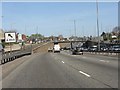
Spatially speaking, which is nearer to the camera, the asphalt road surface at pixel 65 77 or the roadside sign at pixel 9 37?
the asphalt road surface at pixel 65 77

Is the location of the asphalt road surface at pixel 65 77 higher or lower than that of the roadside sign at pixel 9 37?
lower

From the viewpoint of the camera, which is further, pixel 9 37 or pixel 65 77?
pixel 9 37

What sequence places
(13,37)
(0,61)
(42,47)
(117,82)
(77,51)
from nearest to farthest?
(117,82) < (0,61) < (77,51) < (13,37) < (42,47)

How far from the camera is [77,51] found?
76.9 metres

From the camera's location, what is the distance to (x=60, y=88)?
528 inches

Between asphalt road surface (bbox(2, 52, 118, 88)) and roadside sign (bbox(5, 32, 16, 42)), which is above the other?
roadside sign (bbox(5, 32, 16, 42))

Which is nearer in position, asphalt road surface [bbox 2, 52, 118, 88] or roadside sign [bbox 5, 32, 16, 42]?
asphalt road surface [bbox 2, 52, 118, 88]

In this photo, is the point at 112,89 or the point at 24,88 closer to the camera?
the point at 112,89

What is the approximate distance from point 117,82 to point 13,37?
71886mm

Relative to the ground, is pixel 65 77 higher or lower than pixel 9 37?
lower

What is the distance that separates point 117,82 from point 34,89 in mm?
4210

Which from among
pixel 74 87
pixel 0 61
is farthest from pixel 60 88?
pixel 0 61

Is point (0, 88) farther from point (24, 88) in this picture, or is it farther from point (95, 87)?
point (95, 87)

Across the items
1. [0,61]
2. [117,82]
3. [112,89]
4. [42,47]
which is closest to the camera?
[112,89]
